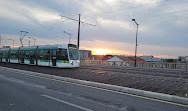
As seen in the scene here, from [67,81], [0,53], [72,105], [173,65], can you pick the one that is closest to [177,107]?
[72,105]

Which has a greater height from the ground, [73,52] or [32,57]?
[73,52]

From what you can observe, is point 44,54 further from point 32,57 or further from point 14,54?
point 14,54

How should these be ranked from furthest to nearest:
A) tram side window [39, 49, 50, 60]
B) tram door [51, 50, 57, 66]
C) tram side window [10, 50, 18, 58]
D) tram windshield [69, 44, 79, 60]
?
tram side window [10, 50, 18, 58] < tram side window [39, 49, 50, 60] < tram door [51, 50, 57, 66] < tram windshield [69, 44, 79, 60]

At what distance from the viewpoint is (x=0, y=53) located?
34.2 meters

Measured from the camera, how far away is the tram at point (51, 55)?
1794cm

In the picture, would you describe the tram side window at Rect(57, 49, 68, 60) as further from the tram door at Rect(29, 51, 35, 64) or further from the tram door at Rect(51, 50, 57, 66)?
the tram door at Rect(29, 51, 35, 64)

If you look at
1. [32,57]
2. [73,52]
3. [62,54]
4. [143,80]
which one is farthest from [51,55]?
[143,80]

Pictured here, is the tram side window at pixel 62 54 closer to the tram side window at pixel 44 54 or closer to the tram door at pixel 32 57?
the tram side window at pixel 44 54

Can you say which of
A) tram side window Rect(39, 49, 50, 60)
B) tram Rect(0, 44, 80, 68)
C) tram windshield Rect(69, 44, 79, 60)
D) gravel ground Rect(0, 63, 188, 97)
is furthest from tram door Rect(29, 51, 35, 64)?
gravel ground Rect(0, 63, 188, 97)

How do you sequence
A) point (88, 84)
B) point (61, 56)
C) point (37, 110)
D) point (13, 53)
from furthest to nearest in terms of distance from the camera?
point (13, 53) < point (61, 56) < point (88, 84) < point (37, 110)

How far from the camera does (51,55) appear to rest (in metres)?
19.3

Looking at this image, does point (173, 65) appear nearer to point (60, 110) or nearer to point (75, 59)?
point (75, 59)

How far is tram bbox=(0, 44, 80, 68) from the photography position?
1794 centimetres

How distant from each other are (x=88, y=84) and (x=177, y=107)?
16.4ft
